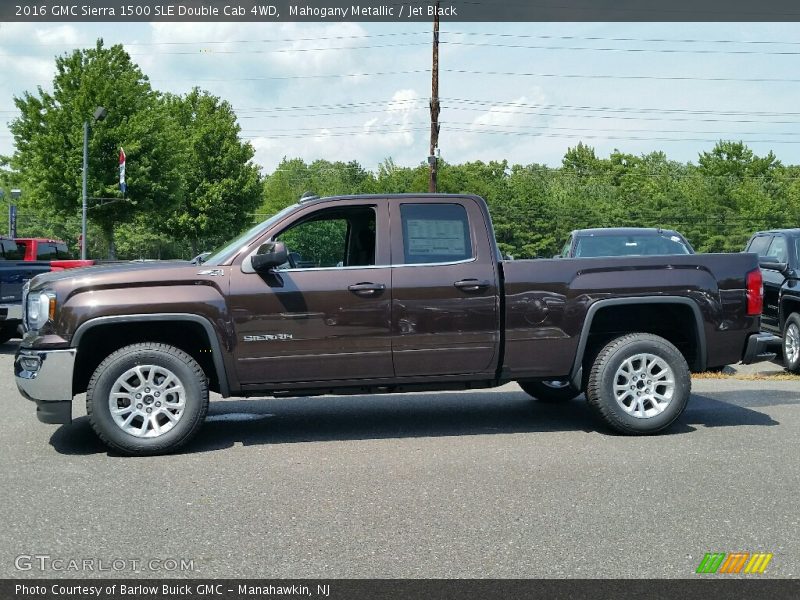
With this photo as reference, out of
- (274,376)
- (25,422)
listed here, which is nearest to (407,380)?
(274,376)

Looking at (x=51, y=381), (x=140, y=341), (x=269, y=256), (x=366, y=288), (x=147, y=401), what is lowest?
(x=147, y=401)

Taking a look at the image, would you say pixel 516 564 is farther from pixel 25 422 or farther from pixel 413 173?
pixel 413 173

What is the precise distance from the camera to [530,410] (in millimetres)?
8227

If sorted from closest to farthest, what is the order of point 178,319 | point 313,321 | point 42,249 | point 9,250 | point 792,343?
point 178,319
point 313,321
point 792,343
point 9,250
point 42,249

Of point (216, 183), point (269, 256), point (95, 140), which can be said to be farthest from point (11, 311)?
point (216, 183)

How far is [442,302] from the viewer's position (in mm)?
6621

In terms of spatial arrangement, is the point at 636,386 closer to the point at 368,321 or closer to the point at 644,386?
the point at 644,386

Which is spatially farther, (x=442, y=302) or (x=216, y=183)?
(x=216, y=183)

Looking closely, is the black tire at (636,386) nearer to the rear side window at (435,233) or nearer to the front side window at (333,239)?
the rear side window at (435,233)

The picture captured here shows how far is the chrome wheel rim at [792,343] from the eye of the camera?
37.3 feet

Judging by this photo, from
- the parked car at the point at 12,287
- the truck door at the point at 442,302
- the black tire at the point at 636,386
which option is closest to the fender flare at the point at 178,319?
the truck door at the point at 442,302

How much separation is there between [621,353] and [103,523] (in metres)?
4.20

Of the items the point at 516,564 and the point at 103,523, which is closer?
the point at 516,564

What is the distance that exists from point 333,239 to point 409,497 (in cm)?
256
